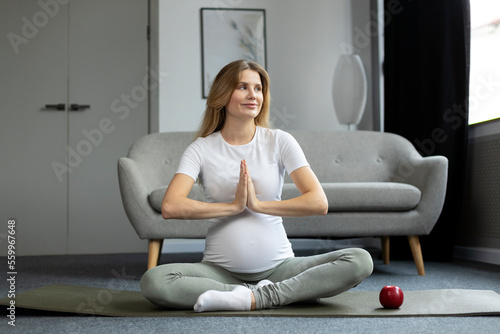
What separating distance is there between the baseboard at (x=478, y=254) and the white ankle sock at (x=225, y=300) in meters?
2.15

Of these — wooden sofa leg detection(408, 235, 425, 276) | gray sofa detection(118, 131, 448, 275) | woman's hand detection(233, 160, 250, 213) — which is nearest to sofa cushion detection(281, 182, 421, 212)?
gray sofa detection(118, 131, 448, 275)

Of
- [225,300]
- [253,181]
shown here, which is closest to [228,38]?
[253,181]

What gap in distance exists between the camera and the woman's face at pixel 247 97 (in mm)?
A: 1968

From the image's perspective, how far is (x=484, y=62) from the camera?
369 centimetres

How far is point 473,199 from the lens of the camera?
143 inches

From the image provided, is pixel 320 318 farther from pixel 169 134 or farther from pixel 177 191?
pixel 169 134

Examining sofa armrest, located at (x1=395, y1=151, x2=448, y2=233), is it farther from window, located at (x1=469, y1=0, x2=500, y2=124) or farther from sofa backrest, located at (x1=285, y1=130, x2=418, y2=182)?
window, located at (x1=469, y1=0, x2=500, y2=124)

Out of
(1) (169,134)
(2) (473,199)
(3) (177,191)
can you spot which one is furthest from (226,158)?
(2) (473,199)

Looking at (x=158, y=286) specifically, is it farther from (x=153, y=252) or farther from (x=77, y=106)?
(x=77, y=106)

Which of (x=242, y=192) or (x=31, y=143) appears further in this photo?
(x=31, y=143)

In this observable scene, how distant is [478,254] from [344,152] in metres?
1.02

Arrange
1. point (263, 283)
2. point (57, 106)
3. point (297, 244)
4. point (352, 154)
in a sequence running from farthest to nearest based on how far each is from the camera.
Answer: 1. point (57, 106)
2. point (297, 244)
3. point (352, 154)
4. point (263, 283)

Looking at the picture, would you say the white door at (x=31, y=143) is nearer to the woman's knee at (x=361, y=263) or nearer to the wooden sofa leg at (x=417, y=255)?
the wooden sofa leg at (x=417, y=255)

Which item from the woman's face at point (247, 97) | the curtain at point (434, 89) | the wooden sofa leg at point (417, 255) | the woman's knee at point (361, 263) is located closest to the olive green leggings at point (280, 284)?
the woman's knee at point (361, 263)
